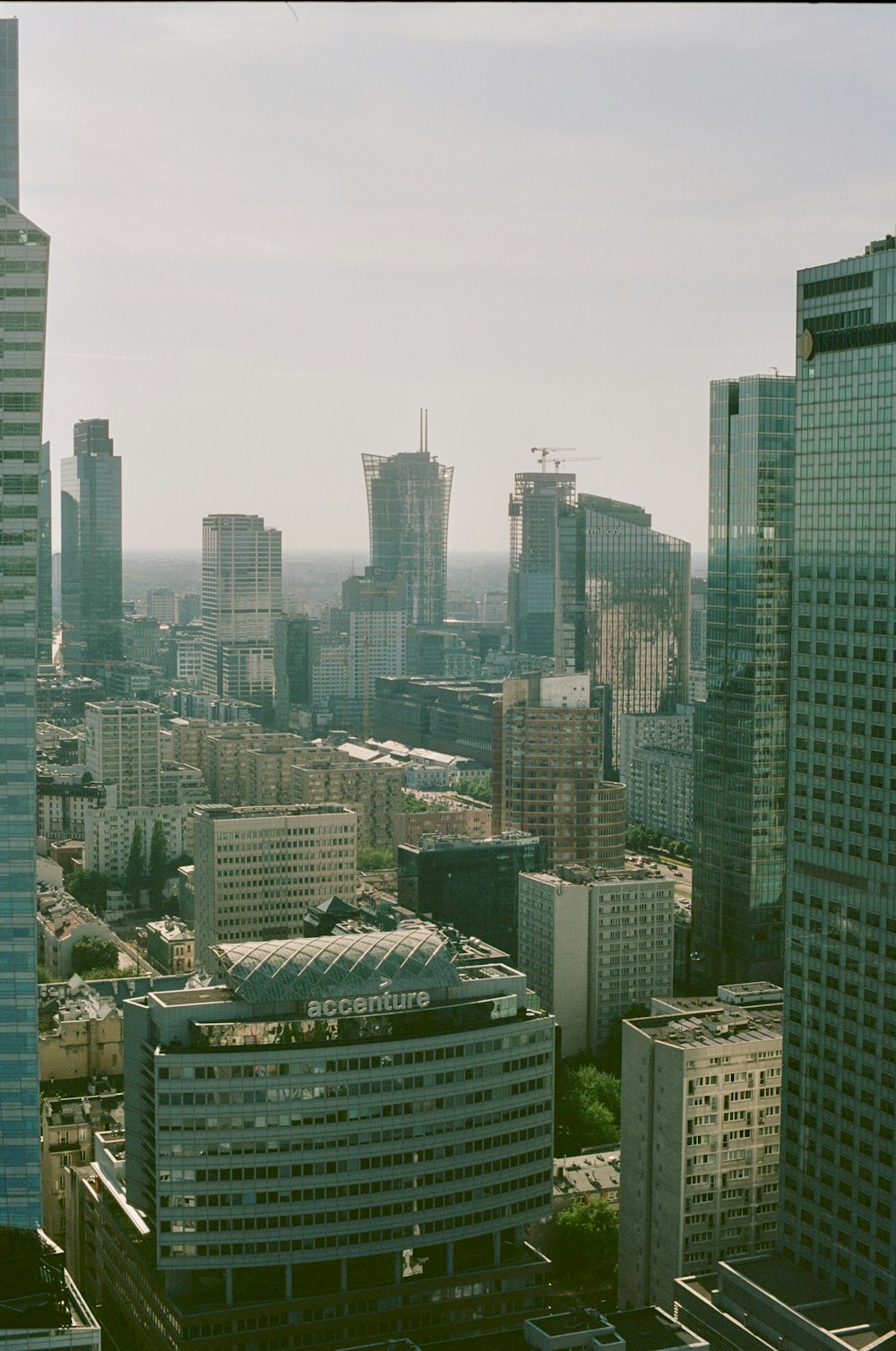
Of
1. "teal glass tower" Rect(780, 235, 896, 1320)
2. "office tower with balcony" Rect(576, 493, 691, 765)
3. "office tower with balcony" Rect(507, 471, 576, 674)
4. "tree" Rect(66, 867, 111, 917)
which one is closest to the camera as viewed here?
"teal glass tower" Rect(780, 235, 896, 1320)

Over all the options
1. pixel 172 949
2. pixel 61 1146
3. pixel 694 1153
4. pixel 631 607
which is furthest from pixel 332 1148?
pixel 631 607

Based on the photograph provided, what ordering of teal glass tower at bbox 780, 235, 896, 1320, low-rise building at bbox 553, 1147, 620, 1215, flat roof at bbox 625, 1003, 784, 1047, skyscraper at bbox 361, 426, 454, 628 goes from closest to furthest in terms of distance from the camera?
teal glass tower at bbox 780, 235, 896, 1320
flat roof at bbox 625, 1003, 784, 1047
low-rise building at bbox 553, 1147, 620, 1215
skyscraper at bbox 361, 426, 454, 628

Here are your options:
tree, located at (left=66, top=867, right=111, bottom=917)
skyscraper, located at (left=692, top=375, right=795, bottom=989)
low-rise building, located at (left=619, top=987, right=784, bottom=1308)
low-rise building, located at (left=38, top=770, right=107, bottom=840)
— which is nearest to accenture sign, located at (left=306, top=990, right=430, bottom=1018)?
low-rise building, located at (left=619, top=987, right=784, bottom=1308)

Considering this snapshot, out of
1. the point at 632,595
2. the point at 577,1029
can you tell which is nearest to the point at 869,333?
the point at 577,1029

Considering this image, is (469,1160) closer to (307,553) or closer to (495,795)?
(495,795)

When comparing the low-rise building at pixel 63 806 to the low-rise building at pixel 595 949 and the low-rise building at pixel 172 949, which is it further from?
A: the low-rise building at pixel 595 949

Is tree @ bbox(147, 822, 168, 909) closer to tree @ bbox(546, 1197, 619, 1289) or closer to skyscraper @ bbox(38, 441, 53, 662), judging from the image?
skyscraper @ bbox(38, 441, 53, 662)
